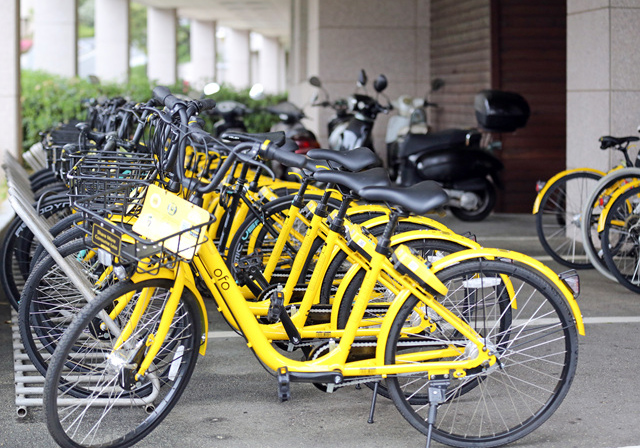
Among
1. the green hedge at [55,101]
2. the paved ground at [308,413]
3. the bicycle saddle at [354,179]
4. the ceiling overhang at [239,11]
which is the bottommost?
the paved ground at [308,413]

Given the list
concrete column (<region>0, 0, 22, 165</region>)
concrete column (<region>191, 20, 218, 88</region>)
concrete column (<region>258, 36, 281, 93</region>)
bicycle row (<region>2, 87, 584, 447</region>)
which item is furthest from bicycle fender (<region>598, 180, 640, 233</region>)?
concrete column (<region>258, 36, 281, 93</region>)

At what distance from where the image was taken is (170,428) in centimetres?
366

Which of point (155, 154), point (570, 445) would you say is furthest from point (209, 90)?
point (570, 445)

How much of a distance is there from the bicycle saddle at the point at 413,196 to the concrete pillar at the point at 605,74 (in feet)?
14.3

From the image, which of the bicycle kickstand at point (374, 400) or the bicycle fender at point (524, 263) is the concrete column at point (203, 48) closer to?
the bicycle kickstand at point (374, 400)

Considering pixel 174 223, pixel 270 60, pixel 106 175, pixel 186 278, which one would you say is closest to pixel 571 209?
pixel 106 175

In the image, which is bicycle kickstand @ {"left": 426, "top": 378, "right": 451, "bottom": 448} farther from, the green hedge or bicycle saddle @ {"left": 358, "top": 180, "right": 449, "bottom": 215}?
the green hedge

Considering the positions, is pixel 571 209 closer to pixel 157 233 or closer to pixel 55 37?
pixel 157 233

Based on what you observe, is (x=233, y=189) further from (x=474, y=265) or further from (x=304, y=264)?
(x=474, y=265)

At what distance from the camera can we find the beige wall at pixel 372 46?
11.4 metres

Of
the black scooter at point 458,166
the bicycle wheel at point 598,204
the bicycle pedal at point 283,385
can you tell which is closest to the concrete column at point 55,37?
the black scooter at point 458,166

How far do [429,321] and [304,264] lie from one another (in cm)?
75

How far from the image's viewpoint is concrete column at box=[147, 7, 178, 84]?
30438 mm

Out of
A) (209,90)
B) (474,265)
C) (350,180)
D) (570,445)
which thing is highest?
(209,90)
